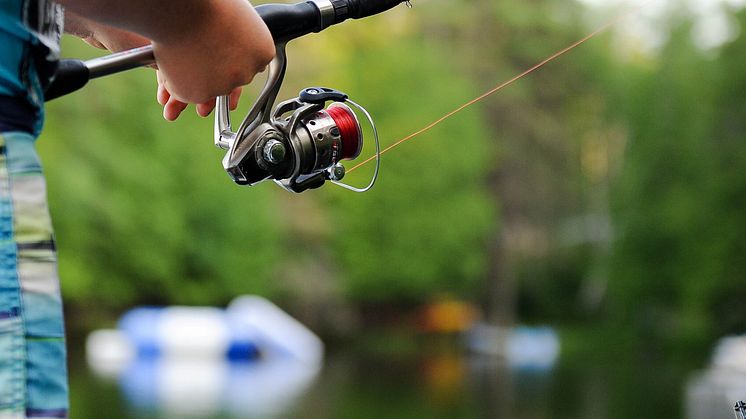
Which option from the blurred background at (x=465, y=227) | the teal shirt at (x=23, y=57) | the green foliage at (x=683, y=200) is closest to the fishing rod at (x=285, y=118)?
the teal shirt at (x=23, y=57)

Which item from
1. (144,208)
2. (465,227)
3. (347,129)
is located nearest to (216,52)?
(347,129)

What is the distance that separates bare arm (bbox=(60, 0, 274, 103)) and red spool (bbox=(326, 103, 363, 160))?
14.1 inches

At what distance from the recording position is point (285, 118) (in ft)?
3.88

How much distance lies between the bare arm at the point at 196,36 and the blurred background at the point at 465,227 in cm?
1106

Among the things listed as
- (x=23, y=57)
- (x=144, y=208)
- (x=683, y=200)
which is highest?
(x=144, y=208)

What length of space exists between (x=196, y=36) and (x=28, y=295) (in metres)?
0.22

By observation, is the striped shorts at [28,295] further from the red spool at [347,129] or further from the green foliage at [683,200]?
the green foliage at [683,200]

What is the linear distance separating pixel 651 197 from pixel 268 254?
326 inches

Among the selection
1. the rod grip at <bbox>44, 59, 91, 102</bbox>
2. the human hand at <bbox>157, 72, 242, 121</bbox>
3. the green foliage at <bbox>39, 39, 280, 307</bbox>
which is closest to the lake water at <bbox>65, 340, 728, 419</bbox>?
the green foliage at <bbox>39, 39, 280, 307</bbox>

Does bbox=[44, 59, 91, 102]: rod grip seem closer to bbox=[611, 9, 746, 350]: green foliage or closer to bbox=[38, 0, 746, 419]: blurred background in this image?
bbox=[38, 0, 746, 419]: blurred background

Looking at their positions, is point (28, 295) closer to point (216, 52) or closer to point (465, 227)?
point (216, 52)

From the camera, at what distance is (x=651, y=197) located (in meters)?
24.7

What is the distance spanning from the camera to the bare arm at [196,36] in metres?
0.79

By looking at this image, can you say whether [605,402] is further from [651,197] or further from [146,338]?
[651,197]
